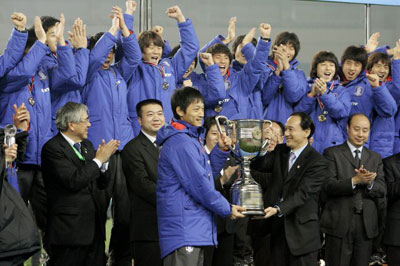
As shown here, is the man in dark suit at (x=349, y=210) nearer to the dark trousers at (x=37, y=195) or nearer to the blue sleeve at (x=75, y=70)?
the blue sleeve at (x=75, y=70)

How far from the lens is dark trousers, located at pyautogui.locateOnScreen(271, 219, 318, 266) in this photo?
6.66 metres

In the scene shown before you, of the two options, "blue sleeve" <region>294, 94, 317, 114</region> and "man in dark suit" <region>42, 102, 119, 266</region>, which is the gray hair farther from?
"blue sleeve" <region>294, 94, 317, 114</region>

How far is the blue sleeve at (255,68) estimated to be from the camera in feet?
26.0

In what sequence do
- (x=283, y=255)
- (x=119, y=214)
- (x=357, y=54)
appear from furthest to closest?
1. (x=357, y=54)
2. (x=119, y=214)
3. (x=283, y=255)

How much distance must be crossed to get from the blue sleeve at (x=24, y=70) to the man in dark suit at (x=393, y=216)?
3678mm

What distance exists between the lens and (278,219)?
22.4 ft

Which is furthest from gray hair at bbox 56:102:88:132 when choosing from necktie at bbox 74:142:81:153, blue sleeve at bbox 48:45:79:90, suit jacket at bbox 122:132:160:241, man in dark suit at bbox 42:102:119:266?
suit jacket at bbox 122:132:160:241

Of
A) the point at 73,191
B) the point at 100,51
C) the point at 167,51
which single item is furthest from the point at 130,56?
the point at 73,191

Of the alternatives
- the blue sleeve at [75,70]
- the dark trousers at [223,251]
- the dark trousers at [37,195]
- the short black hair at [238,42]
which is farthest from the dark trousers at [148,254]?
the short black hair at [238,42]

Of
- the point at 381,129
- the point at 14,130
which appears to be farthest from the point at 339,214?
the point at 14,130

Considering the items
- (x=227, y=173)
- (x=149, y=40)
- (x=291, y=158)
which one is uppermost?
(x=149, y=40)

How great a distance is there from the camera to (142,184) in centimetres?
651

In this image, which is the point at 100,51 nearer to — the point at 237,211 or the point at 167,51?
the point at 167,51

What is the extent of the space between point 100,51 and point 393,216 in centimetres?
338
